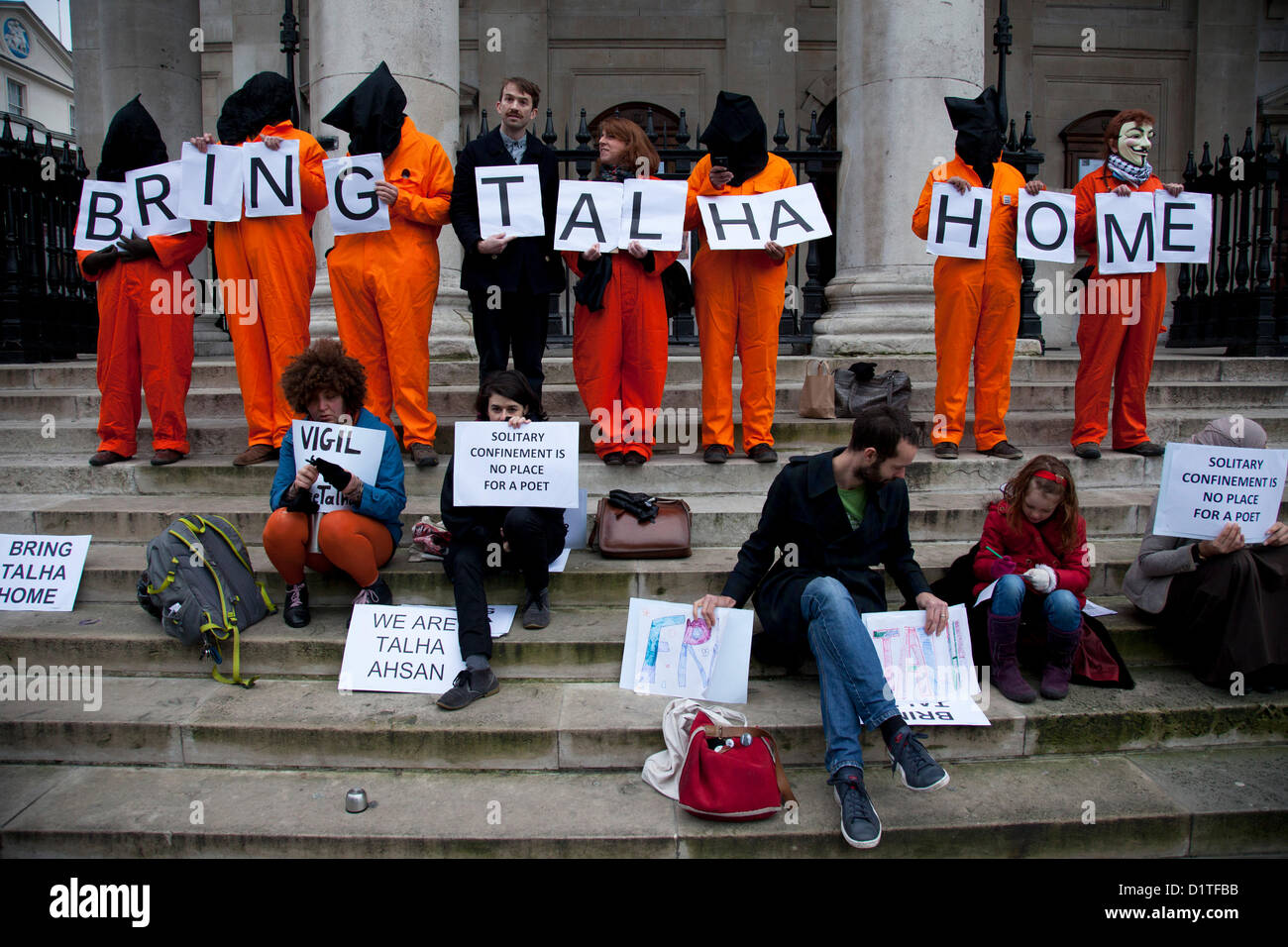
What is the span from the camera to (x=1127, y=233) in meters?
5.96

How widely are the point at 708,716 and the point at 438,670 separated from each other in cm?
133

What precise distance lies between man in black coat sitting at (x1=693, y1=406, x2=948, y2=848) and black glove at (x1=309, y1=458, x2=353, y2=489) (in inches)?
69.2

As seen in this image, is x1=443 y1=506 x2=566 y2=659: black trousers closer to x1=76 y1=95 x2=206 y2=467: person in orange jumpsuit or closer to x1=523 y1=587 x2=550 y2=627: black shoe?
x1=523 y1=587 x2=550 y2=627: black shoe

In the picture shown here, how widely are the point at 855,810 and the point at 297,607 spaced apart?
281 cm

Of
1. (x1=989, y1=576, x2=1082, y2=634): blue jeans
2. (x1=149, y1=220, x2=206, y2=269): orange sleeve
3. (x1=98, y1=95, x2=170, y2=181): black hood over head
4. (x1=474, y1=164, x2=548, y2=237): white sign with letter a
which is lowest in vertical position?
(x1=989, y1=576, x2=1082, y2=634): blue jeans

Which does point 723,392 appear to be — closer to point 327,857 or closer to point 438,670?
point 438,670

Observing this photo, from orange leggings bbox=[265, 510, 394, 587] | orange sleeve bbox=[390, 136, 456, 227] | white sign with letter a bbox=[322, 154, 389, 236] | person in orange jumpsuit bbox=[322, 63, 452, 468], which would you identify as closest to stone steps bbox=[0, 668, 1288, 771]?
orange leggings bbox=[265, 510, 394, 587]

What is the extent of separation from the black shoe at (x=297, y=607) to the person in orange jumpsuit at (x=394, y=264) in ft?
4.26

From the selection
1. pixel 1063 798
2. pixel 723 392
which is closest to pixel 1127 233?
pixel 723 392

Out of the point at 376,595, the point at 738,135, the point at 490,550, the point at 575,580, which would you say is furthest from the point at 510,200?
the point at 376,595

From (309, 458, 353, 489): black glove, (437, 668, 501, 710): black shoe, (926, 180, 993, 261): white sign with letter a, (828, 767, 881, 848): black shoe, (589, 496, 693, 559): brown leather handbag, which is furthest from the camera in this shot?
(926, 180, 993, 261): white sign with letter a

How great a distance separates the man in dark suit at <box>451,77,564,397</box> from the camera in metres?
5.58

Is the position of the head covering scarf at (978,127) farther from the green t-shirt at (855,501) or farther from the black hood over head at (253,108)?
the black hood over head at (253,108)

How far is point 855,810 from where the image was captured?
335 cm
